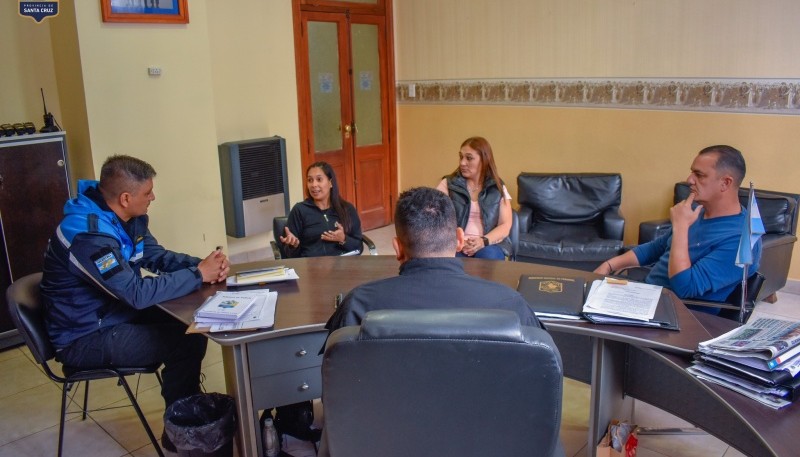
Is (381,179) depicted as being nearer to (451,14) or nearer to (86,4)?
(451,14)

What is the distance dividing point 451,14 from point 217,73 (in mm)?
2228

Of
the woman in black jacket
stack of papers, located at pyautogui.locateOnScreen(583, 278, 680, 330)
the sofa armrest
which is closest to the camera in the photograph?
stack of papers, located at pyautogui.locateOnScreen(583, 278, 680, 330)

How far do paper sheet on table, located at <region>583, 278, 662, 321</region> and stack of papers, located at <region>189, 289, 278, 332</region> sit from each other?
1119mm

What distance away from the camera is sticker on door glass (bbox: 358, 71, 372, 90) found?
21.5ft

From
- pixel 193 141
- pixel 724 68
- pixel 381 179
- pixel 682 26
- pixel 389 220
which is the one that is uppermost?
pixel 682 26

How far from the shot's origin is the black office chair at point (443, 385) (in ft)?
4.76

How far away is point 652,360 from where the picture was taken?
268 centimetres

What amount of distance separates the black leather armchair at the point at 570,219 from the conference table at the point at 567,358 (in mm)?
2117

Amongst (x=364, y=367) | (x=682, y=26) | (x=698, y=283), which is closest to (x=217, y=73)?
(x=682, y=26)

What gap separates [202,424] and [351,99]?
13.9 feet

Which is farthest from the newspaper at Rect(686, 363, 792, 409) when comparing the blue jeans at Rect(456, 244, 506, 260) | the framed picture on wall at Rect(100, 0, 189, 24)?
the framed picture on wall at Rect(100, 0, 189, 24)

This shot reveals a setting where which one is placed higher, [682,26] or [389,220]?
[682,26]

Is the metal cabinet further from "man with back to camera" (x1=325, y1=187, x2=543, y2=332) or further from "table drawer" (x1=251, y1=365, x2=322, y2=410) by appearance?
"man with back to camera" (x1=325, y1=187, x2=543, y2=332)

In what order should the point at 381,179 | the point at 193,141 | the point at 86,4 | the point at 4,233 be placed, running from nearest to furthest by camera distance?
1. the point at 4,233
2. the point at 86,4
3. the point at 193,141
4. the point at 381,179
